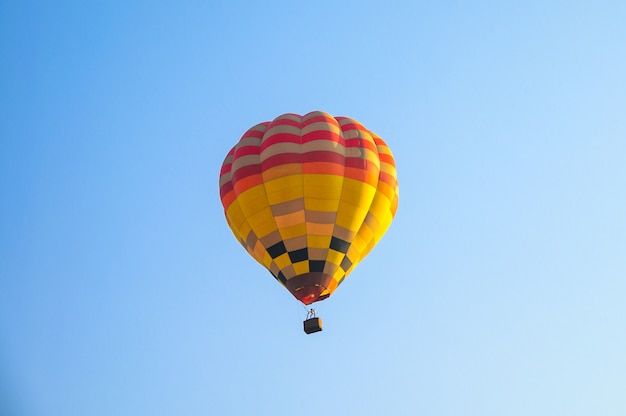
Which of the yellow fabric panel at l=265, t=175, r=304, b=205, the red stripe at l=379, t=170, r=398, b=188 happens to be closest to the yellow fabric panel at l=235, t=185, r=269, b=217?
the yellow fabric panel at l=265, t=175, r=304, b=205

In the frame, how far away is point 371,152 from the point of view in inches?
961

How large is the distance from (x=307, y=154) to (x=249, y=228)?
2.39 meters

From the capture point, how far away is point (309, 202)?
23469 millimetres

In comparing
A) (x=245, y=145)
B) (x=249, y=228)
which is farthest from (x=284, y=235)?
(x=245, y=145)

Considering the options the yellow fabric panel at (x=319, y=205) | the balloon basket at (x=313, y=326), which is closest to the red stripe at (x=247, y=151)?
the yellow fabric panel at (x=319, y=205)

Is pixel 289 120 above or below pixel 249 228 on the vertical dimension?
A: above

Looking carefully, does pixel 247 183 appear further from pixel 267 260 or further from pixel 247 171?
pixel 267 260

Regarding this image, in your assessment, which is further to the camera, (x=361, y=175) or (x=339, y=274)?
(x=361, y=175)

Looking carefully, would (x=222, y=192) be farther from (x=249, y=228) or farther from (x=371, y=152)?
(x=371, y=152)

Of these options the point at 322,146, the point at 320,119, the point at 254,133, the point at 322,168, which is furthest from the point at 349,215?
the point at 254,133

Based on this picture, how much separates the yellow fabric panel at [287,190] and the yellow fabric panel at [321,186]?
13 centimetres

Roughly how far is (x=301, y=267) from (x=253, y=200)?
2111 millimetres

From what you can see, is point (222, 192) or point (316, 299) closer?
point (316, 299)

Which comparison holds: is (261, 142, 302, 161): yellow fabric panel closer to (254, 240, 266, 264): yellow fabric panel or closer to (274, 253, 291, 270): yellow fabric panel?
(254, 240, 266, 264): yellow fabric panel
